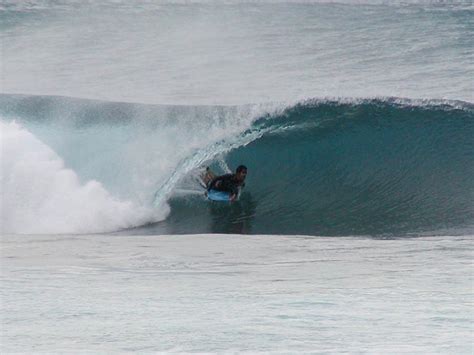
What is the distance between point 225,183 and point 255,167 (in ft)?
5.74

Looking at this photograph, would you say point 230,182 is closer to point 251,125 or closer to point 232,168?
point 232,168

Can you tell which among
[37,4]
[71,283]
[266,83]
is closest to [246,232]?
[71,283]

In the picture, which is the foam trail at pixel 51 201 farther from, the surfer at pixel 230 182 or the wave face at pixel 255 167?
the surfer at pixel 230 182

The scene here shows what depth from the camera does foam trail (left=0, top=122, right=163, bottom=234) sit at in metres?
13.2

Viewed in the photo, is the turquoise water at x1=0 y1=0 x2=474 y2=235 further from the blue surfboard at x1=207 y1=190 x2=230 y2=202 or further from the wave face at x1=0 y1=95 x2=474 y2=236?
the blue surfboard at x1=207 y1=190 x2=230 y2=202

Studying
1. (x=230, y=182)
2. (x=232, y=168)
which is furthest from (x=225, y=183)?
(x=232, y=168)

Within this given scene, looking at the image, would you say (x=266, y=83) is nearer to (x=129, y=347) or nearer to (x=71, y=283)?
(x=71, y=283)

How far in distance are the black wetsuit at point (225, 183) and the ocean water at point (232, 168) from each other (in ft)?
0.78

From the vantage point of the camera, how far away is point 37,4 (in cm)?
3025

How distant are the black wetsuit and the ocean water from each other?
0.78 ft

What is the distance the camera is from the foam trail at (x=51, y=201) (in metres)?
13.2

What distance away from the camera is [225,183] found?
1400 centimetres

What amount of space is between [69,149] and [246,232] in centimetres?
416

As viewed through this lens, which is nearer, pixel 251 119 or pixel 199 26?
pixel 251 119
